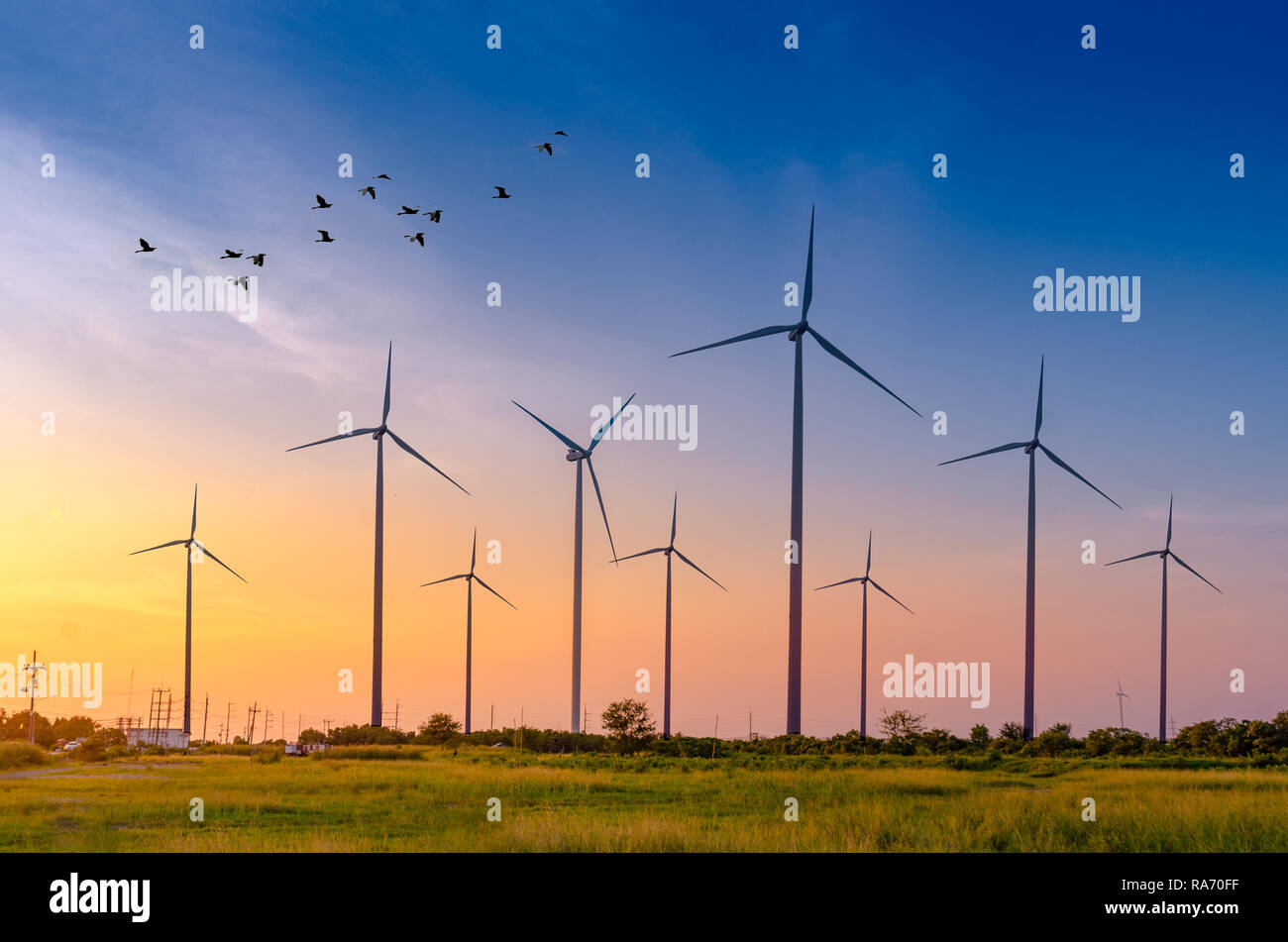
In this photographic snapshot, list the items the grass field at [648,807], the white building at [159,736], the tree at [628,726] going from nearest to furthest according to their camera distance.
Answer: the grass field at [648,807], the tree at [628,726], the white building at [159,736]

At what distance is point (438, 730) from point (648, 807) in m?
51.7

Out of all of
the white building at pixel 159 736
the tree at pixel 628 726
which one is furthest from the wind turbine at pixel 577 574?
the white building at pixel 159 736

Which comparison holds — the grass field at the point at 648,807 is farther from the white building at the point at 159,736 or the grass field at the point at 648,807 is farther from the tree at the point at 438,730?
the white building at the point at 159,736

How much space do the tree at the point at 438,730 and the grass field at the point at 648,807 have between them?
2932 cm

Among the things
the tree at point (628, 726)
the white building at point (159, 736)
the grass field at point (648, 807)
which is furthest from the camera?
the white building at point (159, 736)

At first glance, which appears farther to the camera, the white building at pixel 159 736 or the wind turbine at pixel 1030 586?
the white building at pixel 159 736

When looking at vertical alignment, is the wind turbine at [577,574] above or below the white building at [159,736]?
above

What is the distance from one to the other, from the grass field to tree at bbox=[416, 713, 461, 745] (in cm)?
2932

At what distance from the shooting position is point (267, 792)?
3784 centimetres

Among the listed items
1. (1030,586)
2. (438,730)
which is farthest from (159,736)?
(1030,586)

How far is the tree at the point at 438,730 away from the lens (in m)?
81.2
